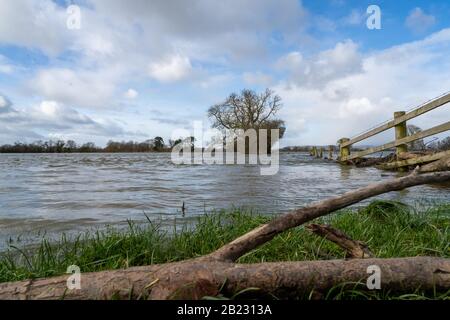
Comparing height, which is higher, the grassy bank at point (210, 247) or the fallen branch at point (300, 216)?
the fallen branch at point (300, 216)

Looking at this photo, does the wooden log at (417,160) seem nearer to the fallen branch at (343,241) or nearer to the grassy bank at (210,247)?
the grassy bank at (210,247)

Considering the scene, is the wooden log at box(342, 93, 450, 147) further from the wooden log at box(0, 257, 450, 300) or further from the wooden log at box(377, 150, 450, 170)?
the wooden log at box(0, 257, 450, 300)

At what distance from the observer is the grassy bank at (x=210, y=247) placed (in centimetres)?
274

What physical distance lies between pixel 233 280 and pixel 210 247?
1412 mm

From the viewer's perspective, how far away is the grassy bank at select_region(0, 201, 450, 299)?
2736mm

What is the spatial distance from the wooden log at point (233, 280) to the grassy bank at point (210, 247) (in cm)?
10

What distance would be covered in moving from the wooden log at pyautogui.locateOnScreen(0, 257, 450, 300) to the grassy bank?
10 cm

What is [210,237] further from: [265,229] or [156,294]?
[156,294]

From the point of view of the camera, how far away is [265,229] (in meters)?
2.36
